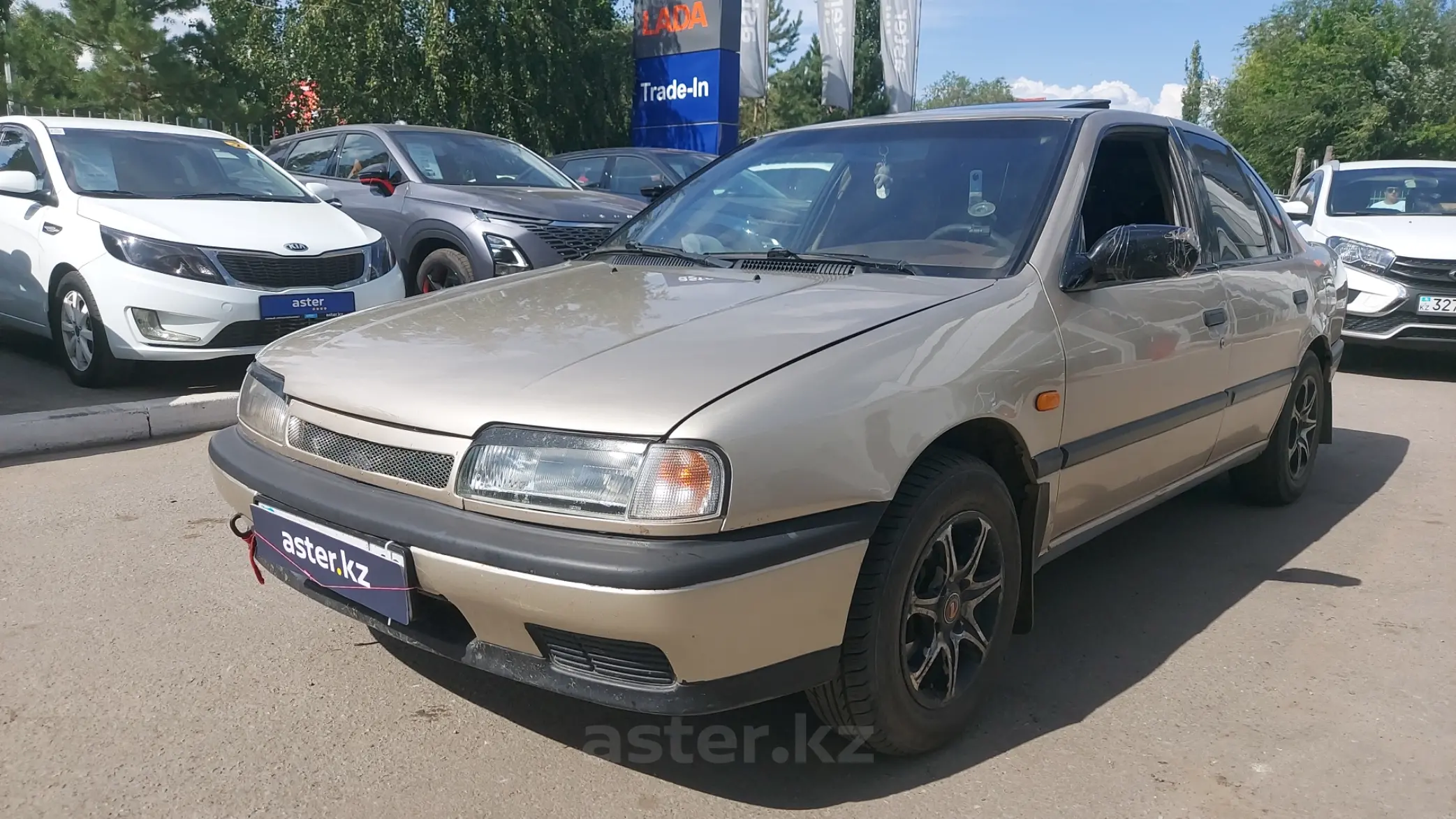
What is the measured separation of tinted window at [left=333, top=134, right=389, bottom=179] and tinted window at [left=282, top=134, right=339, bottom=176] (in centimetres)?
20

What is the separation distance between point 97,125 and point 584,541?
6.23m

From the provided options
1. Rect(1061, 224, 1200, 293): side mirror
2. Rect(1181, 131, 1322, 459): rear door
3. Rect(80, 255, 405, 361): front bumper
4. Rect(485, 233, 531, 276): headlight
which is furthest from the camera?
Rect(485, 233, 531, 276): headlight

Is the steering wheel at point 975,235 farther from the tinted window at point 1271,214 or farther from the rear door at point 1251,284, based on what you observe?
the tinted window at point 1271,214

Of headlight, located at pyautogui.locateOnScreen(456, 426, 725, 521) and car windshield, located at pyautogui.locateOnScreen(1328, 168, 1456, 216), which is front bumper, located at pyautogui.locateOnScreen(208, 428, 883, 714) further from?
car windshield, located at pyautogui.locateOnScreen(1328, 168, 1456, 216)

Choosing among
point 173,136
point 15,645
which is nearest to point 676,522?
point 15,645

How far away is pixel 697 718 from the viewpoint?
278 cm

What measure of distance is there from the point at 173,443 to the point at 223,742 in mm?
3136

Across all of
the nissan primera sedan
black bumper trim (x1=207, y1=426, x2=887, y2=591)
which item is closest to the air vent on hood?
the nissan primera sedan

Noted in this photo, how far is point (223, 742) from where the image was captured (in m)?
2.56

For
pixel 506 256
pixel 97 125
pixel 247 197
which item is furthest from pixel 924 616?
pixel 97 125

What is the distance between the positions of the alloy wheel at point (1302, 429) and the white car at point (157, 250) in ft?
15.6

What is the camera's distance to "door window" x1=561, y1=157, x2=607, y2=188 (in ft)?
34.6

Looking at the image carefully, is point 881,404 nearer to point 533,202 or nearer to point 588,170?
point 533,202

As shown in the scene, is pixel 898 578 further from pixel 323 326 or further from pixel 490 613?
pixel 323 326
